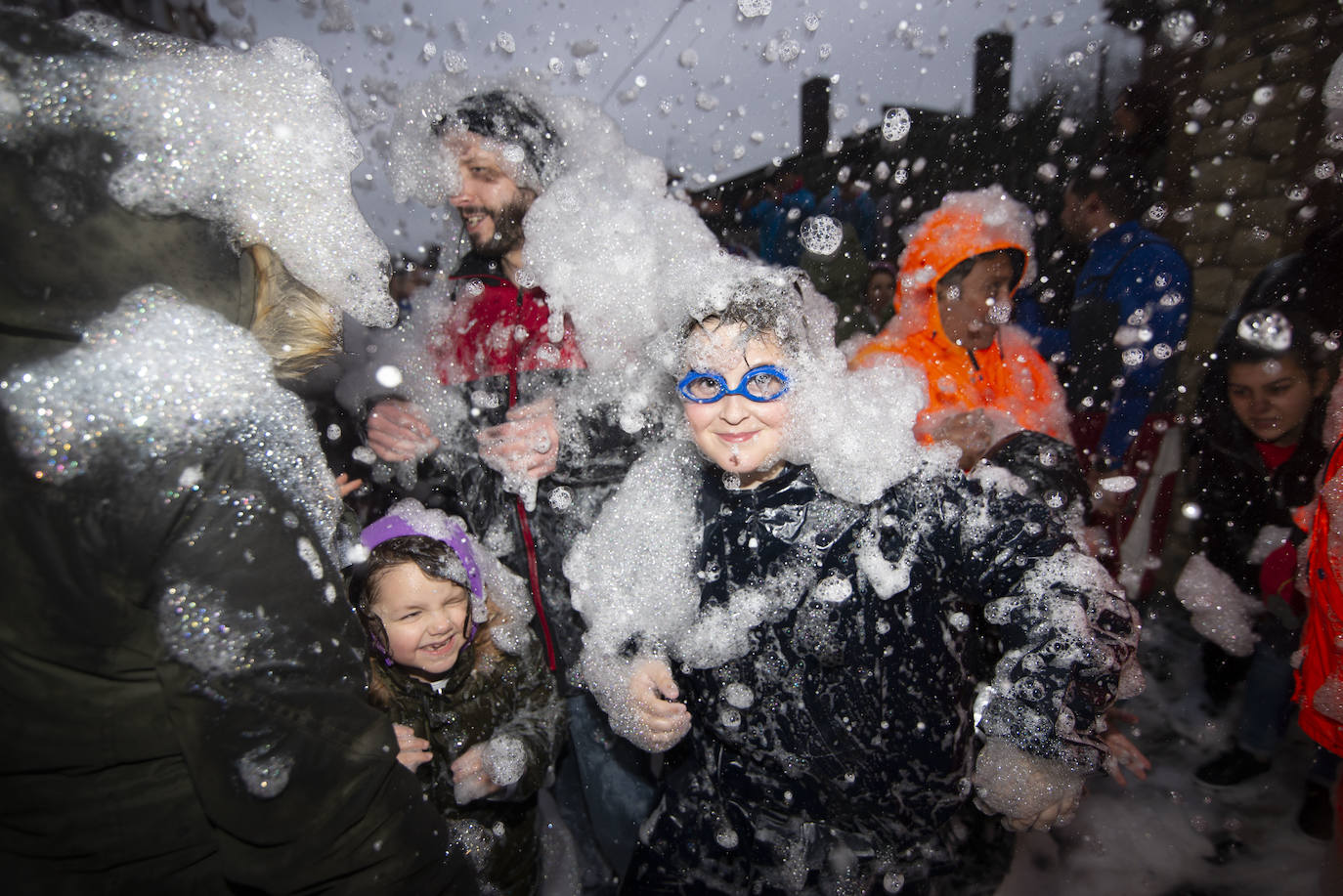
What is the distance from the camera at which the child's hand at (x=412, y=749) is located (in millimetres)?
1737

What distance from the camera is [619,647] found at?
1.86 meters

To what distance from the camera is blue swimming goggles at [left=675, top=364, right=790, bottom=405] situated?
1.62m

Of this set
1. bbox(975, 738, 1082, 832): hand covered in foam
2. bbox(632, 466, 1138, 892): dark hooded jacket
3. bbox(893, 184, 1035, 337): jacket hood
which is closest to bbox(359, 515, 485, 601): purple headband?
bbox(632, 466, 1138, 892): dark hooded jacket

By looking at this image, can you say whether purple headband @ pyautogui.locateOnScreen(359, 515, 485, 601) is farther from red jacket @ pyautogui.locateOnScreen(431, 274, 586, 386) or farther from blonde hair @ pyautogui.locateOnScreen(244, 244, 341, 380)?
blonde hair @ pyautogui.locateOnScreen(244, 244, 341, 380)

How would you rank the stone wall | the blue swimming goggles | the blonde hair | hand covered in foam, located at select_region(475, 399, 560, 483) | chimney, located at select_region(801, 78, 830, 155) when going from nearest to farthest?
the blonde hair < the blue swimming goggles < hand covered in foam, located at select_region(475, 399, 560, 483) < the stone wall < chimney, located at select_region(801, 78, 830, 155)

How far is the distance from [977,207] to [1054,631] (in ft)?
8.18

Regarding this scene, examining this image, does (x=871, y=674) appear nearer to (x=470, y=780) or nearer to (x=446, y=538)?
(x=470, y=780)

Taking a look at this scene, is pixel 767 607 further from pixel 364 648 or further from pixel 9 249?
pixel 9 249

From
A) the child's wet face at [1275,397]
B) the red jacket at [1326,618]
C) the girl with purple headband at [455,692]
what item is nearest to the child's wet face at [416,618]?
the girl with purple headband at [455,692]

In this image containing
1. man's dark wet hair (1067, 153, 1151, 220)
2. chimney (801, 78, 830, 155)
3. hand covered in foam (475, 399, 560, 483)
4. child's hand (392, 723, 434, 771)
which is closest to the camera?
child's hand (392, 723, 434, 771)

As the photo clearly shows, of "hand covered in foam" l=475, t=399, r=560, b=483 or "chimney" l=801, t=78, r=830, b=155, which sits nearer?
"hand covered in foam" l=475, t=399, r=560, b=483

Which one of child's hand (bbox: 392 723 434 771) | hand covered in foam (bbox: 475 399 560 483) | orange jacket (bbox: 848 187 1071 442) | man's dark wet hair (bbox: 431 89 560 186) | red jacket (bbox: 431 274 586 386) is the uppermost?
orange jacket (bbox: 848 187 1071 442)

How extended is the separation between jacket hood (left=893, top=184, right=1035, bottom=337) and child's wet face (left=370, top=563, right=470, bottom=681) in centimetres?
250

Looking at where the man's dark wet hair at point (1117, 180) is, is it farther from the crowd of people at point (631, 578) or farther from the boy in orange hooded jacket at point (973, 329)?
the boy in orange hooded jacket at point (973, 329)
